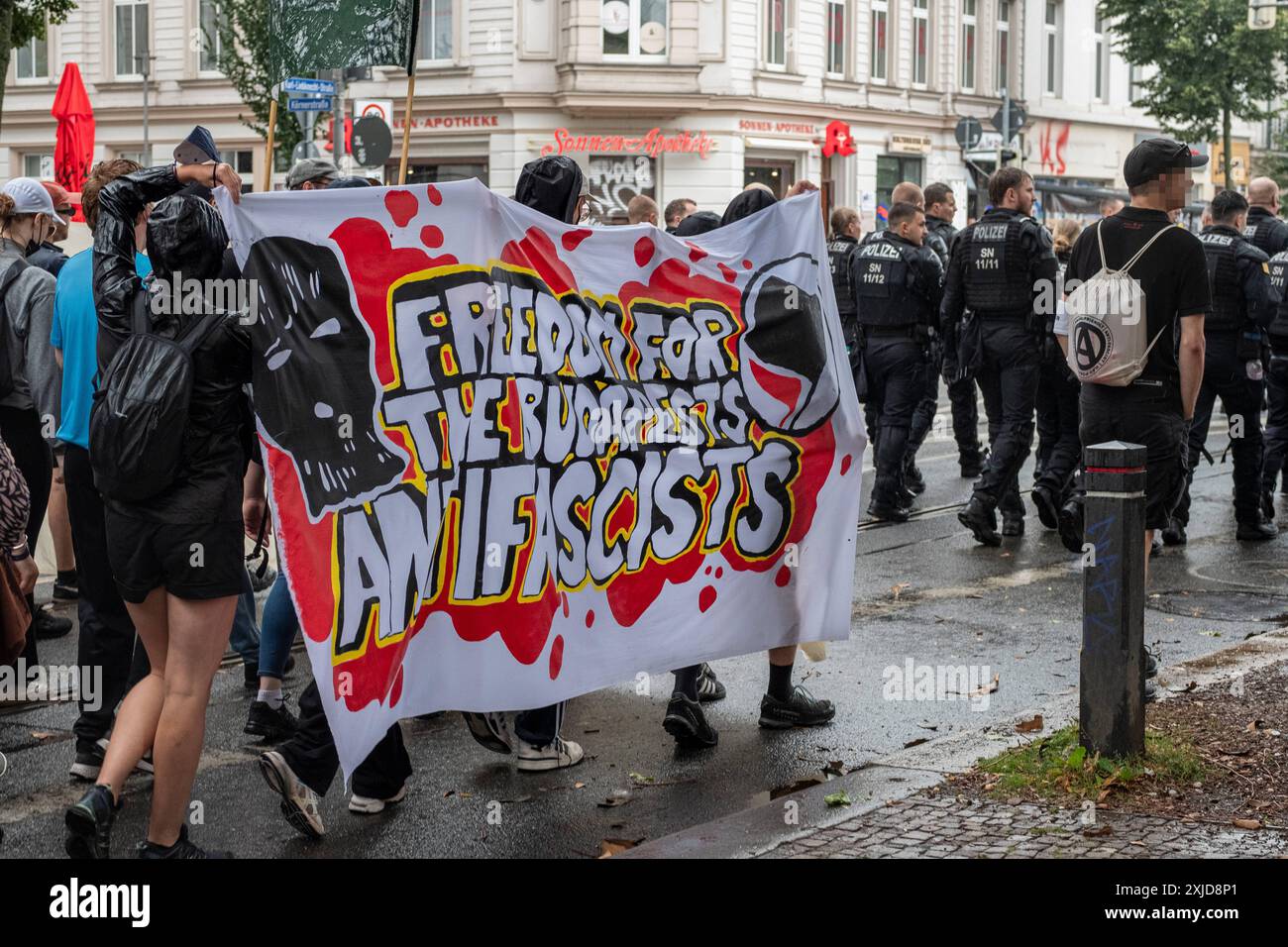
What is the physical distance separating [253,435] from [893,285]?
692 centimetres

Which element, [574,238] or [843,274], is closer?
[574,238]

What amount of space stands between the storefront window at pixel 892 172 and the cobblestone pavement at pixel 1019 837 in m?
31.4

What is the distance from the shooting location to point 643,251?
20.0 ft

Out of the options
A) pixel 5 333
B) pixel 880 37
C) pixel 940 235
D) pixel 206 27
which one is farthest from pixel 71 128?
pixel 880 37

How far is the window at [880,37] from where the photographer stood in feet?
119

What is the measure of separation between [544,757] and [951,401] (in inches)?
288

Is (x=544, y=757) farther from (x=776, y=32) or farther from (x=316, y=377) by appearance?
(x=776, y=32)

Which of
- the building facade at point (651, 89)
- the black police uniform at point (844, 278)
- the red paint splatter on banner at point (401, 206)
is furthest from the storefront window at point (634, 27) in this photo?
the red paint splatter on banner at point (401, 206)

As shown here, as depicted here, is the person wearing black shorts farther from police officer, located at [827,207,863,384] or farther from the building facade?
the building facade

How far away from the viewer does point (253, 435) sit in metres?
4.96

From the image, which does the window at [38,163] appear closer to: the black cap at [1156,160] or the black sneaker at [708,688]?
the black sneaker at [708,688]

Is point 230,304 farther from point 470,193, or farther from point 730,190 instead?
point 730,190

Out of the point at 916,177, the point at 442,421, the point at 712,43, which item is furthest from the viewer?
the point at 916,177

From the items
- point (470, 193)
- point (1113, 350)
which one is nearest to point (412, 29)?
point (470, 193)
